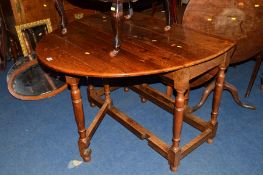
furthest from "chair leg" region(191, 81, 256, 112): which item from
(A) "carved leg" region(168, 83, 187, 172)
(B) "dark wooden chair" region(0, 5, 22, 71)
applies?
(B) "dark wooden chair" region(0, 5, 22, 71)

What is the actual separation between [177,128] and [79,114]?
653 millimetres

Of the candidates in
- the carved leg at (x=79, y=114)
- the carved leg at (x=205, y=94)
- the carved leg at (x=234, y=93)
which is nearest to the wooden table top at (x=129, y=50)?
the carved leg at (x=79, y=114)

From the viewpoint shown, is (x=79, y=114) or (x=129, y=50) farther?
(x=79, y=114)

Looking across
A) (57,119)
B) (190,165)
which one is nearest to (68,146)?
(57,119)

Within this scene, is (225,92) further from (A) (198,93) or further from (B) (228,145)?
(B) (228,145)

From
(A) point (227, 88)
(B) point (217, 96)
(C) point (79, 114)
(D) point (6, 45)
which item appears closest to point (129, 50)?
(C) point (79, 114)

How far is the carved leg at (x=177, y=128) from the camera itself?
5.48 ft

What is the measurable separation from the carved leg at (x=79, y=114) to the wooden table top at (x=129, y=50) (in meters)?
0.16

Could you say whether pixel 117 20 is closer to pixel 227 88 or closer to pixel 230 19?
pixel 230 19

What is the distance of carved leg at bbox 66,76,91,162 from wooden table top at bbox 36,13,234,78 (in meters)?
0.16

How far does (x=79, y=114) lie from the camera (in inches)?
73.5

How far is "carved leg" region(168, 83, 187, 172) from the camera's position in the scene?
1.67 m

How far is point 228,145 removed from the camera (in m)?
2.24

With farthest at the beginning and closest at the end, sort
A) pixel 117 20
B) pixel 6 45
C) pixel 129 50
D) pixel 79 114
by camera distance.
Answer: pixel 6 45, pixel 79 114, pixel 129 50, pixel 117 20
